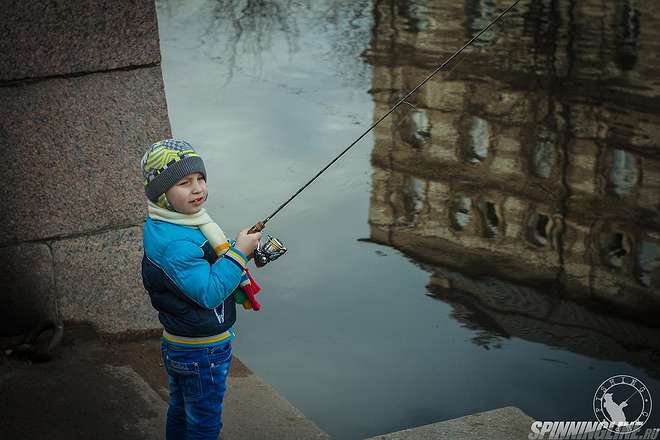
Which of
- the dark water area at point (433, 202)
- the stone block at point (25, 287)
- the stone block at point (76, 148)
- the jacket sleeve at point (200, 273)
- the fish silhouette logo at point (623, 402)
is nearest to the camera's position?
the jacket sleeve at point (200, 273)

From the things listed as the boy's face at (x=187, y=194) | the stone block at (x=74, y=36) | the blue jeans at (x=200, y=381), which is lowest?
the blue jeans at (x=200, y=381)

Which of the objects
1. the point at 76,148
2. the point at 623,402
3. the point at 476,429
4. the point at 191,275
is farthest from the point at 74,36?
the point at 623,402

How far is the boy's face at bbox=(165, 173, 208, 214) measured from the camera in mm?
3549

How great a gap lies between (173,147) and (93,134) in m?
1.49

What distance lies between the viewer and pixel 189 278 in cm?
349

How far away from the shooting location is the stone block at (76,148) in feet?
15.9

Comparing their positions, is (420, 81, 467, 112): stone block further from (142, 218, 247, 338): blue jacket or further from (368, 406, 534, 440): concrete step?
(142, 218, 247, 338): blue jacket

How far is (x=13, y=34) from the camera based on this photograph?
471 cm

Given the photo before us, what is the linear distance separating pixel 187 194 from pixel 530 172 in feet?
22.7

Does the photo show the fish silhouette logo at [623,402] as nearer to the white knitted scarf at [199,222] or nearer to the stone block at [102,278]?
the white knitted scarf at [199,222]

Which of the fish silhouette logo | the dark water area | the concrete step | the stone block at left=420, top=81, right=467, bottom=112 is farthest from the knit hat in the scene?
the stone block at left=420, top=81, right=467, bottom=112

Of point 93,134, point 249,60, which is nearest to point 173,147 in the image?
point 93,134

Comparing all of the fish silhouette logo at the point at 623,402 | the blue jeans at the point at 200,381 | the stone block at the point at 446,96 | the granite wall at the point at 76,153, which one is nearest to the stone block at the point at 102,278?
the granite wall at the point at 76,153

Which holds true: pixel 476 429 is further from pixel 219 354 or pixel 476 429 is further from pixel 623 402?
pixel 623 402
